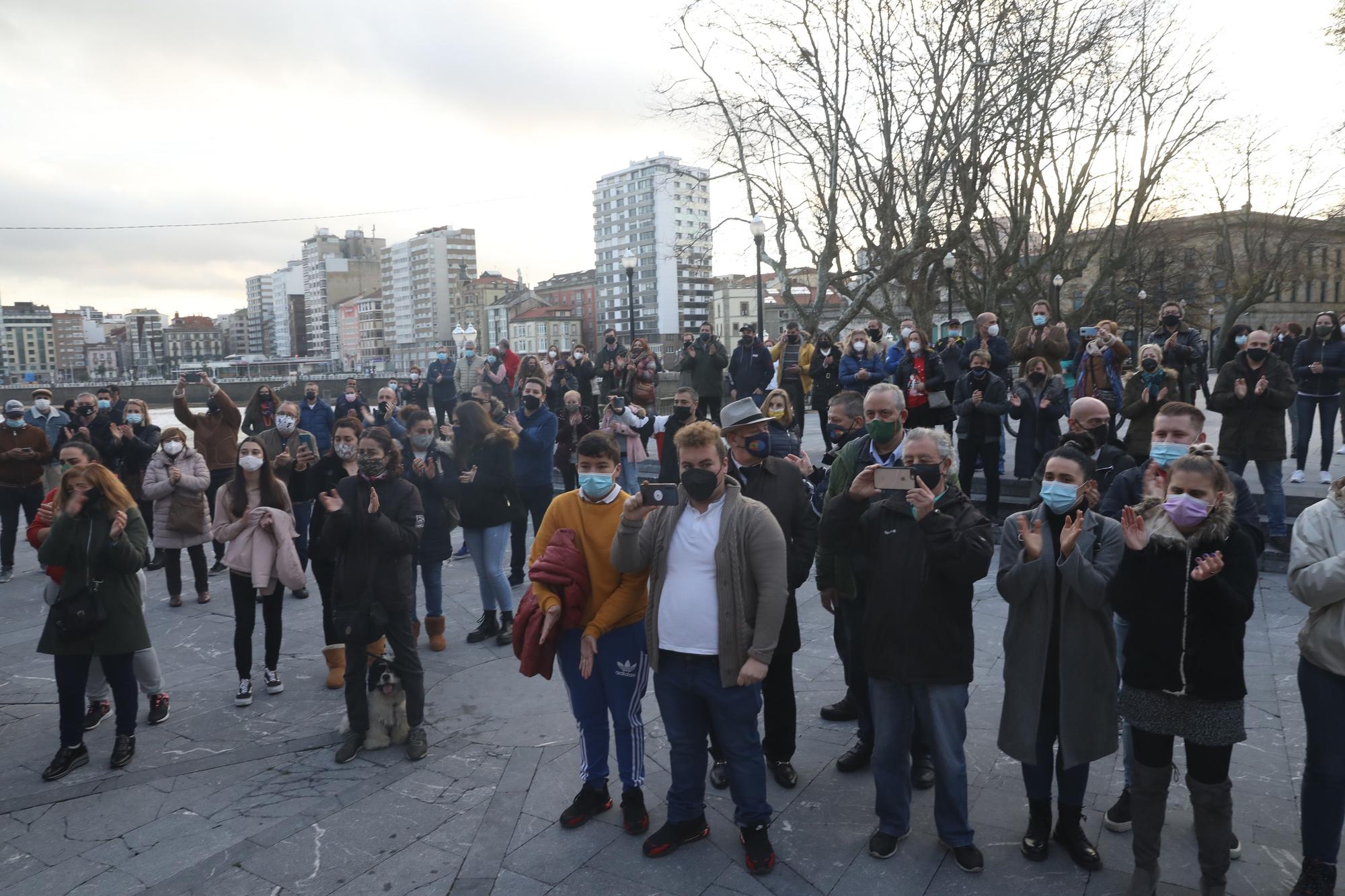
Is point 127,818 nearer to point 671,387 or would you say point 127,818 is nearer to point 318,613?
point 318,613

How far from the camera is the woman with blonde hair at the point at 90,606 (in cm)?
464

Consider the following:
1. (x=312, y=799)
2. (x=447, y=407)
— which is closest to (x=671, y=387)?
(x=447, y=407)

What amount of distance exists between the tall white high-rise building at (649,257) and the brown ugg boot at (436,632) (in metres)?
126

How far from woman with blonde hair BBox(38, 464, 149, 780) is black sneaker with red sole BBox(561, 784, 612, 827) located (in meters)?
2.66

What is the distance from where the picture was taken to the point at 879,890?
128 inches

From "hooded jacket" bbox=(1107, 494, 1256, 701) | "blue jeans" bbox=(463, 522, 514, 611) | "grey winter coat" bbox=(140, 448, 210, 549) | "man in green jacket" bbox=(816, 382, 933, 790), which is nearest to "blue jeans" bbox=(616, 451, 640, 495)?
"blue jeans" bbox=(463, 522, 514, 611)

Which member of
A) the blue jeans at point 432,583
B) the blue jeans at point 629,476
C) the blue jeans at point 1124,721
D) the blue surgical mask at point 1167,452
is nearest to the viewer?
the blue jeans at point 1124,721

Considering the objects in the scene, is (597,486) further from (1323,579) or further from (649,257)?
(649,257)

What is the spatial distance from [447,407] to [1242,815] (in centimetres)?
1465

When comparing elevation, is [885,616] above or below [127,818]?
above

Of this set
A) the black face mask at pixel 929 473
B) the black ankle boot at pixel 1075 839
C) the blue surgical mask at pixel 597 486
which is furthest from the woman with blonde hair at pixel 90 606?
the black ankle boot at pixel 1075 839

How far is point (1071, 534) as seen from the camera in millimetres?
3150

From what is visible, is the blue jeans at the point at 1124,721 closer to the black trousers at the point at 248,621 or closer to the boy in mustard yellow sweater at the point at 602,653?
the boy in mustard yellow sweater at the point at 602,653

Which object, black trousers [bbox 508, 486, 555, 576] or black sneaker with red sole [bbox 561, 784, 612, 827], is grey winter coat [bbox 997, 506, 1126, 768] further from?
black trousers [bbox 508, 486, 555, 576]
